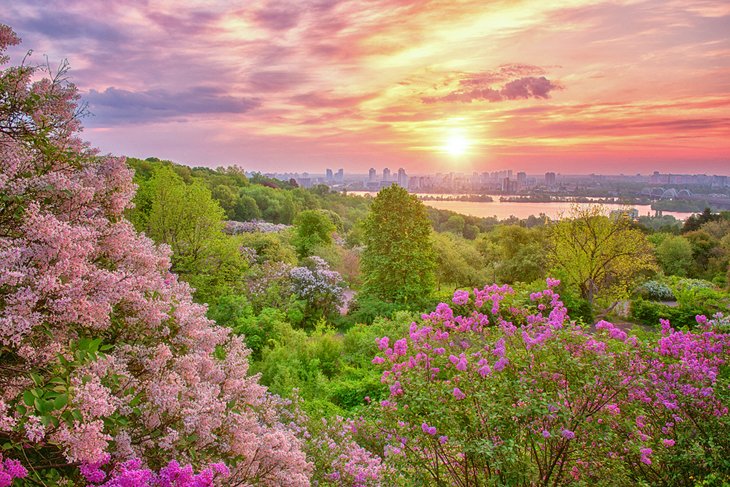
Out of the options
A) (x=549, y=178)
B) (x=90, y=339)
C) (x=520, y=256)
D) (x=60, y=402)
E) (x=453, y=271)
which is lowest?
(x=453, y=271)

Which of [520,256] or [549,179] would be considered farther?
[549,179]

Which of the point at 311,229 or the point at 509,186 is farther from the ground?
the point at 509,186

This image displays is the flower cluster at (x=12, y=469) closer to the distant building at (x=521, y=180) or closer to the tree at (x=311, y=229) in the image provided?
the tree at (x=311, y=229)

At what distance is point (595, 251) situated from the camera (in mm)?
23172

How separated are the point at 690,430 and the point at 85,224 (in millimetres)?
6860

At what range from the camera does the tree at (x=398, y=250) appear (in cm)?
2206

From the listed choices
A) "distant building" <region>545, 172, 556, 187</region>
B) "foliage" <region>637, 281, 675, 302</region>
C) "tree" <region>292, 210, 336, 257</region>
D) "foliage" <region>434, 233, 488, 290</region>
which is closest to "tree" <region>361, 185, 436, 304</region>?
"foliage" <region>434, 233, 488, 290</region>

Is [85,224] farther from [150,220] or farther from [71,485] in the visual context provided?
[150,220]

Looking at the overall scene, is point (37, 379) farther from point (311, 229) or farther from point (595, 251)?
point (311, 229)

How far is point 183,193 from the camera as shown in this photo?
18594 millimetres

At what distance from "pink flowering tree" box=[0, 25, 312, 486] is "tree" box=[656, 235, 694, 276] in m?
40.9

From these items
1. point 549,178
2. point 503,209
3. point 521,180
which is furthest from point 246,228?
point 521,180

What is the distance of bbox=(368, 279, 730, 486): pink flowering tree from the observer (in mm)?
4746

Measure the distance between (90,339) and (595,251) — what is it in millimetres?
24151
